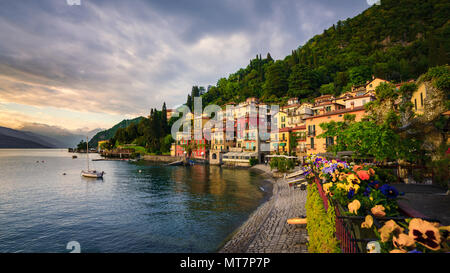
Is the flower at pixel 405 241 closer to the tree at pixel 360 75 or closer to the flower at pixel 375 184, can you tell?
the flower at pixel 375 184

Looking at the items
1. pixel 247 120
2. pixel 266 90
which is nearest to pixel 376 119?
pixel 247 120

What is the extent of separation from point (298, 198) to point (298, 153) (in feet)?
97.1

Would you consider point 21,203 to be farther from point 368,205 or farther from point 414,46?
point 414,46

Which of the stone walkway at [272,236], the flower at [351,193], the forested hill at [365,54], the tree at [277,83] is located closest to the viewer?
the flower at [351,193]

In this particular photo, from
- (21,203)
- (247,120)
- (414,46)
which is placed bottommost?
(21,203)

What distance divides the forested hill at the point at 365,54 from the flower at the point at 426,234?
2588 inches

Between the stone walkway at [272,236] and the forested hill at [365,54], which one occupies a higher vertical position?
the forested hill at [365,54]

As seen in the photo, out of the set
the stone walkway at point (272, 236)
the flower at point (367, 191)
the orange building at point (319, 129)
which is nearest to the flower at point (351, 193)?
the flower at point (367, 191)

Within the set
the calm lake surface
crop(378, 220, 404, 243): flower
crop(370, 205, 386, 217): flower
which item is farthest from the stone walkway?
crop(378, 220, 404, 243): flower

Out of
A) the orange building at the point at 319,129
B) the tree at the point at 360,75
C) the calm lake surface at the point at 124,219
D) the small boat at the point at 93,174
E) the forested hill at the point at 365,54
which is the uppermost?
the forested hill at the point at 365,54

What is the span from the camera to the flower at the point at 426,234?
1.80 meters

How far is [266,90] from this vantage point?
86.2 metres

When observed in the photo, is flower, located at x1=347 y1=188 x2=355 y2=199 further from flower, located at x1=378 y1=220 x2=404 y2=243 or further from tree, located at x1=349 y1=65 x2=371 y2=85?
tree, located at x1=349 y1=65 x2=371 y2=85

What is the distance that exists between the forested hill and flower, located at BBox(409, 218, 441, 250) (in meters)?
65.7
